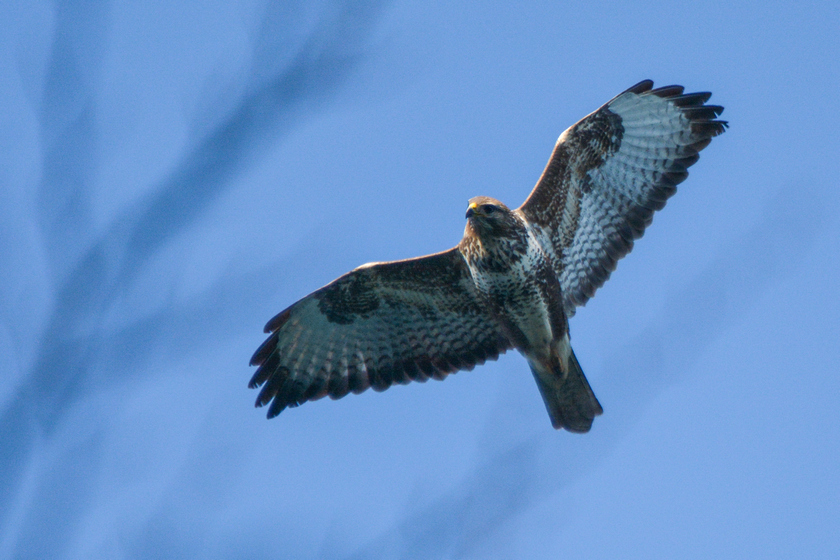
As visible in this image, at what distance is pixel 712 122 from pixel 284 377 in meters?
4.49

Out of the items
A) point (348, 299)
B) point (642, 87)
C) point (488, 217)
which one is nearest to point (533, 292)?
point (488, 217)

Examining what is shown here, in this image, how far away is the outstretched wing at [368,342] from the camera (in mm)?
9047

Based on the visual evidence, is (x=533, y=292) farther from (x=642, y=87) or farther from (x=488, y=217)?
(x=642, y=87)

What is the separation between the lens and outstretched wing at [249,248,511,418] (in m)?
9.05

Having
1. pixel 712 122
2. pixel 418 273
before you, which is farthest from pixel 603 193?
pixel 418 273

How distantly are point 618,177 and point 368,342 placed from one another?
2713mm

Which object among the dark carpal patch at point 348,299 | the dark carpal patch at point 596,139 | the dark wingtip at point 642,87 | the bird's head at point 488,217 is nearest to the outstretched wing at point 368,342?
the dark carpal patch at point 348,299

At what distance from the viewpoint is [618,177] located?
29.7 ft

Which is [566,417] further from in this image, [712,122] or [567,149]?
[712,122]

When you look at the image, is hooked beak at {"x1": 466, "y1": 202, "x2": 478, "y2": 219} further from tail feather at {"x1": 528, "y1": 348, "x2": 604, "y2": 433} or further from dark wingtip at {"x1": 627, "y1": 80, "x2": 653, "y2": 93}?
dark wingtip at {"x1": 627, "y1": 80, "x2": 653, "y2": 93}

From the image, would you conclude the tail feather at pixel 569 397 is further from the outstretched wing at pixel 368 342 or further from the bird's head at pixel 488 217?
the bird's head at pixel 488 217

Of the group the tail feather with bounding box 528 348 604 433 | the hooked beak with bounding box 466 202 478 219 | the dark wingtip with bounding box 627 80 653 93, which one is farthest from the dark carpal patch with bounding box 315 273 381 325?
the dark wingtip with bounding box 627 80 653 93

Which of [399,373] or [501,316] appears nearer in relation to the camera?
[501,316]

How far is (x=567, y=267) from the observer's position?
355 inches
